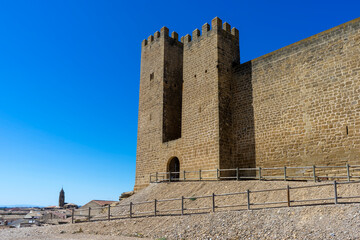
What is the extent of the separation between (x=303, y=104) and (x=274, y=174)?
3550 millimetres

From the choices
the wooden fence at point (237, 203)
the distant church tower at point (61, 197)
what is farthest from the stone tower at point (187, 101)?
the distant church tower at point (61, 197)

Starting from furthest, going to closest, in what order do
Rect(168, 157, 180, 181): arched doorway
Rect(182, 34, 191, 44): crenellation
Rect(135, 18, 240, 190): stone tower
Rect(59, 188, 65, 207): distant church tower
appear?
Rect(59, 188, 65, 207): distant church tower < Rect(182, 34, 191, 44): crenellation < Rect(168, 157, 180, 181): arched doorway < Rect(135, 18, 240, 190): stone tower

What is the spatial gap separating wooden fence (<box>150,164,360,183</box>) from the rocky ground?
1100mm

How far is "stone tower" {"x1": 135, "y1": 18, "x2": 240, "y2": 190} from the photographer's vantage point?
18297mm

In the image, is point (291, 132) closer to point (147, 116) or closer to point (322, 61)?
point (322, 61)

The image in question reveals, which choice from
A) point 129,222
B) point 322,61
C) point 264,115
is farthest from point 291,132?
point 129,222

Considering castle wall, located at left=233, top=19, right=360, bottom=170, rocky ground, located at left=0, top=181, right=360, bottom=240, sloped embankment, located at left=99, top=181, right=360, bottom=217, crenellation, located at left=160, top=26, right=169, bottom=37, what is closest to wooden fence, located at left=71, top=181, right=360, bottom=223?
sloped embankment, located at left=99, top=181, right=360, bottom=217

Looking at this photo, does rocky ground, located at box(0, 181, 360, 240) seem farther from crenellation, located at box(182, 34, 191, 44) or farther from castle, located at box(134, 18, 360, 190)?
crenellation, located at box(182, 34, 191, 44)

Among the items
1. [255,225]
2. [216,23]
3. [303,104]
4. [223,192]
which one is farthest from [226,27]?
[255,225]

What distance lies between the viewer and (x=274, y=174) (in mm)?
16250

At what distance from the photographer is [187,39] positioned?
21.4m

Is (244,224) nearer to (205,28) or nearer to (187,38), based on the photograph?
(205,28)

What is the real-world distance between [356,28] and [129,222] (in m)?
12.4

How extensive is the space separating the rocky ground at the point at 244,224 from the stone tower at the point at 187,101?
3.25 meters
